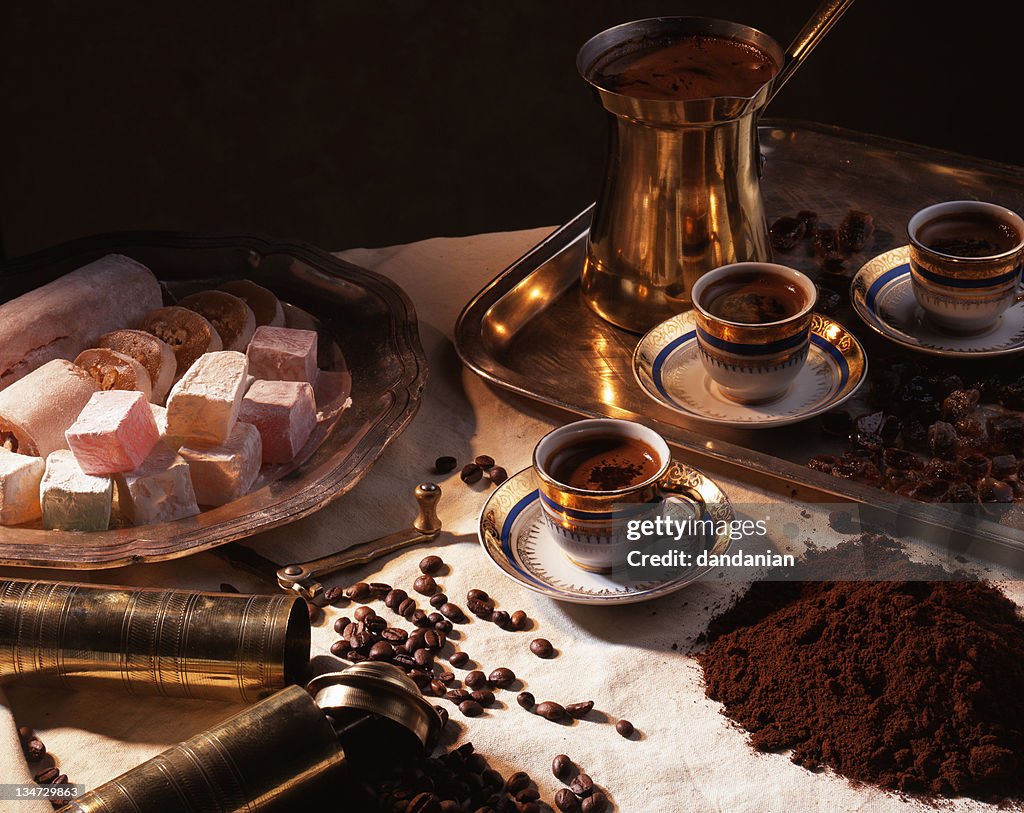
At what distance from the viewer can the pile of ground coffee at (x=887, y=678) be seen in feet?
5.01

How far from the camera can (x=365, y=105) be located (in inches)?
171

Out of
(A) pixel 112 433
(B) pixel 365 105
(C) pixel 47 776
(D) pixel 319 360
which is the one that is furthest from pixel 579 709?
(B) pixel 365 105

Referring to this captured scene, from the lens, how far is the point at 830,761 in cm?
156

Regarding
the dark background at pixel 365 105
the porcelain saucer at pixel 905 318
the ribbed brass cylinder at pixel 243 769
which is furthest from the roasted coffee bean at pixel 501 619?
the dark background at pixel 365 105

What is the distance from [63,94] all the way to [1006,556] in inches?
129

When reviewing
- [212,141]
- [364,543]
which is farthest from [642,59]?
[212,141]

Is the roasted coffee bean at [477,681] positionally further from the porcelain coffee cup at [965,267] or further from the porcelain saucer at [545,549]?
the porcelain coffee cup at [965,267]

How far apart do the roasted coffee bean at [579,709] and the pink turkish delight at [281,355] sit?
0.75 meters

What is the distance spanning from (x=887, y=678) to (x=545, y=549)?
0.48m

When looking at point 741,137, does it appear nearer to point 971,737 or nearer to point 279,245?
point 279,245

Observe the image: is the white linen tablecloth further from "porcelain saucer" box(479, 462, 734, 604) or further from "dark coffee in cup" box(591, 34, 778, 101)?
"dark coffee in cup" box(591, 34, 778, 101)

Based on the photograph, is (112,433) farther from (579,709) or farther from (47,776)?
(579,709)

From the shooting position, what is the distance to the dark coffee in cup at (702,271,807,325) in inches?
79.6

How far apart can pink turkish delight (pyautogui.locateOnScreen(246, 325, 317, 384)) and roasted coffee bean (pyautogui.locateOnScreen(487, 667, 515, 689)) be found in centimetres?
65
